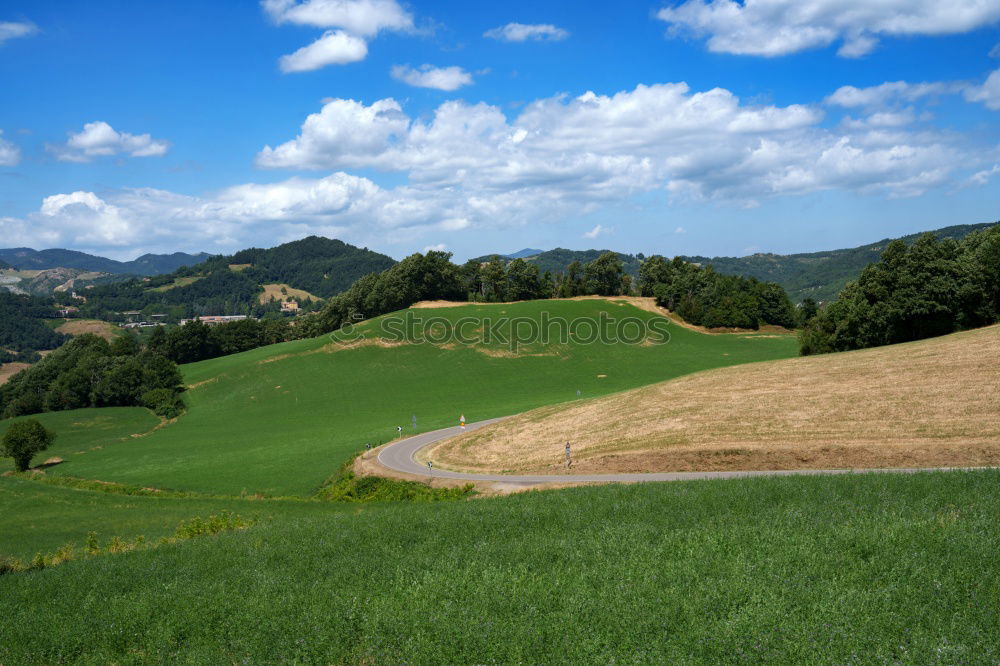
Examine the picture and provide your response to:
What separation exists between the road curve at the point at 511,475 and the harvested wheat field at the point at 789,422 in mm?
1273

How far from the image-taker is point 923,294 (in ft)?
202

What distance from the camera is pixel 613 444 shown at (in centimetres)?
3741

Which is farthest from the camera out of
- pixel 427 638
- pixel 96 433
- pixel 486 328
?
pixel 486 328

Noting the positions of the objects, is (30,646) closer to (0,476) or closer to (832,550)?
(832,550)

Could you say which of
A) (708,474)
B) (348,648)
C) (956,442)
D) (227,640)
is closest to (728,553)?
(348,648)

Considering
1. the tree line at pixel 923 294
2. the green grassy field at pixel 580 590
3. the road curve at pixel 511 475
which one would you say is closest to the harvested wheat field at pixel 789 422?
the road curve at pixel 511 475

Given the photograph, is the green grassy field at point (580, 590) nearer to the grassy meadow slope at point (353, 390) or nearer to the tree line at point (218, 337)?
the grassy meadow slope at point (353, 390)

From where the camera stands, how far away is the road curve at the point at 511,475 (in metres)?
26.9

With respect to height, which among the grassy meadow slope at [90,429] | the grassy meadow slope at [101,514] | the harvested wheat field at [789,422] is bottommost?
the grassy meadow slope at [90,429]

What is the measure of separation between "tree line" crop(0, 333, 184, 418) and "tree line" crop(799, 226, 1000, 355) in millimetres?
88749

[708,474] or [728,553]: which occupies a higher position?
[728,553]

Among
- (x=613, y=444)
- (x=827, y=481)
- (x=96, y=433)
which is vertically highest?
(x=827, y=481)

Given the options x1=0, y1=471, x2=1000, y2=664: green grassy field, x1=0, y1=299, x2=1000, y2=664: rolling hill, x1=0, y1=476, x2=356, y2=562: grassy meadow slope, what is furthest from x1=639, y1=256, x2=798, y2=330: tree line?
x1=0, y1=471, x2=1000, y2=664: green grassy field

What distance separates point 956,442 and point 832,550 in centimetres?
2007
